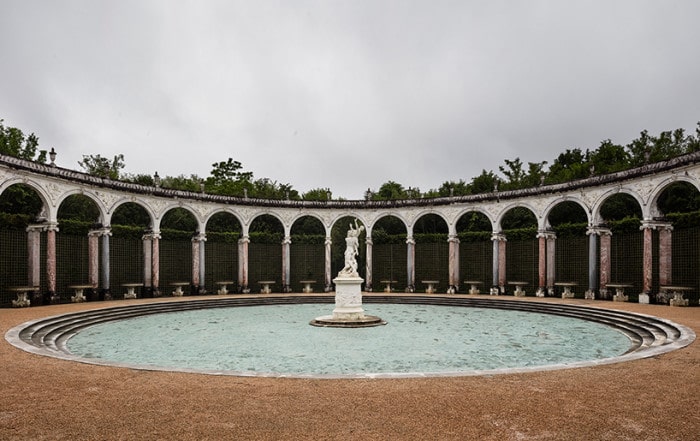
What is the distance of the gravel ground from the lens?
5.76 meters

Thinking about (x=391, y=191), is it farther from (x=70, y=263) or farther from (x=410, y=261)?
(x=70, y=263)

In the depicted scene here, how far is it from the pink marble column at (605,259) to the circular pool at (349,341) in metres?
5.08

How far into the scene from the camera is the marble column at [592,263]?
26.7 metres

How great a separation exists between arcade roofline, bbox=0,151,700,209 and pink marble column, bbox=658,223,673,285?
2880 millimetres

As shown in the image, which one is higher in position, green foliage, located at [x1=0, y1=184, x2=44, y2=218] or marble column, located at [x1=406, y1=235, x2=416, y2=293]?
green foliage, located at [x1=0, y1=184, x2=44, y2=218]

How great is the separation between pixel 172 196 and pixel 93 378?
2350 centimetres

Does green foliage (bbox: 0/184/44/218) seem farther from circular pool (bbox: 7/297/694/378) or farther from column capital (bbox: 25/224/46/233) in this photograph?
circular pool (bbox: 7/297/694/378)

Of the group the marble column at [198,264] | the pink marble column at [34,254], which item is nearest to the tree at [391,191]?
the marble column at [198,264]

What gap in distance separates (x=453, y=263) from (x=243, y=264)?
14.2 m

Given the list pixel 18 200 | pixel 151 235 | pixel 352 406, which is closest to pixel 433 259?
pixel 151 235

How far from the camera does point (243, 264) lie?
33.2 meters

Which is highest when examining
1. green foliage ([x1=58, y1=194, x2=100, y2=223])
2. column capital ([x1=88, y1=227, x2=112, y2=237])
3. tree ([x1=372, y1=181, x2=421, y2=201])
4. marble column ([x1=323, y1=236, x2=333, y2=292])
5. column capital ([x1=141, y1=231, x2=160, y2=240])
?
tree ([x1=372, y1=181, x2=421, y2=201])

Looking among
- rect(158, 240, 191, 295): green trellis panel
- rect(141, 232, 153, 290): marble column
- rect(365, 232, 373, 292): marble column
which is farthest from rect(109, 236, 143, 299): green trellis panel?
rect(365, 232, 373, 292): marble column

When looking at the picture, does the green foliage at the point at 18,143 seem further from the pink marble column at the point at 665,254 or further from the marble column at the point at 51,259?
the pink marble column at the point at 665,254
